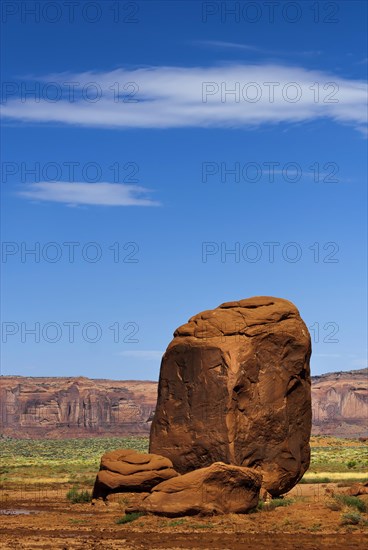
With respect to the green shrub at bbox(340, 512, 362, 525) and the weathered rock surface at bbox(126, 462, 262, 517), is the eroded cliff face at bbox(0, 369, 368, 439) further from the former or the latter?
the green shrub at bbox(340, 512, 362, 525)

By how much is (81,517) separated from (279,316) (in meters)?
8.32

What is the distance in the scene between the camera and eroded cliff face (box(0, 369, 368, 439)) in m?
149

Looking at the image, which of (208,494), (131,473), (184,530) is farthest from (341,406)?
(184,530)

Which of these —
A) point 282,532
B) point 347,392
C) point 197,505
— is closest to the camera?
point 282,532

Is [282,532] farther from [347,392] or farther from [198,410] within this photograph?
[347,392]

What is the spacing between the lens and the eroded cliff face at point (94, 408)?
149125 millimetres

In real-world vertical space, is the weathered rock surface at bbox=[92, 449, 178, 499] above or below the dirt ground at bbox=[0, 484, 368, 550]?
above

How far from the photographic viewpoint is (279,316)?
95.1ft

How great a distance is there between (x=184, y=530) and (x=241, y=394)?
606 cm

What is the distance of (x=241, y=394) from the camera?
2789 cm

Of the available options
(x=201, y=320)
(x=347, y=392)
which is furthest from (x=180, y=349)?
(x=347, y=392)

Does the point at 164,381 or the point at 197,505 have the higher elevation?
the point at 164,381

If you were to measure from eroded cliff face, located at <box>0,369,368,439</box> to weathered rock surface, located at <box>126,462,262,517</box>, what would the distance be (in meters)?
119

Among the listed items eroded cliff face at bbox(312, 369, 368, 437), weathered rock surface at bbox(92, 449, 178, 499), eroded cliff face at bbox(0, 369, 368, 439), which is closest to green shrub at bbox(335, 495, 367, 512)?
weathered rock surface at bbox(92, 449, 178, 499)
